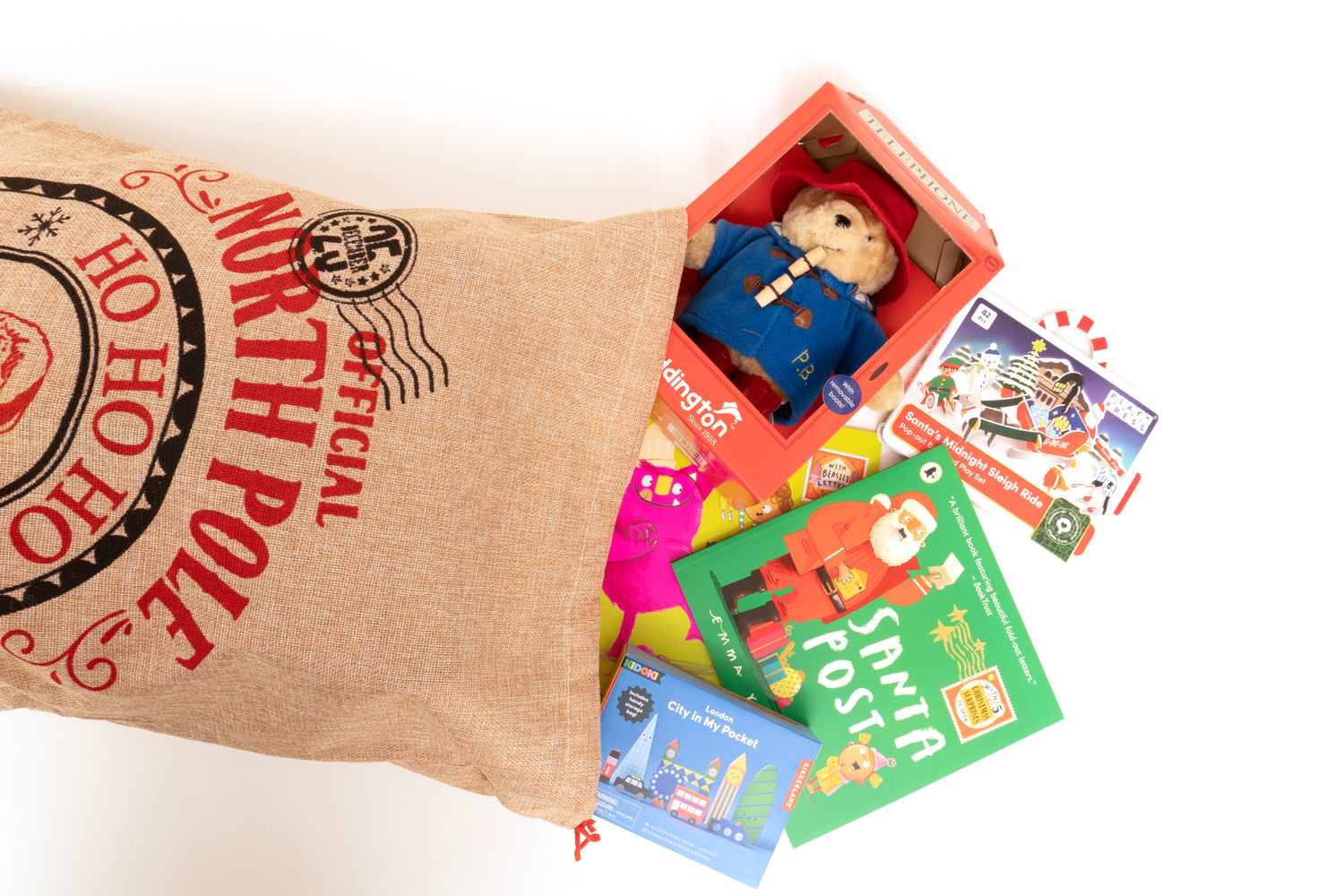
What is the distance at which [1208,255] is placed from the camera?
93 cm

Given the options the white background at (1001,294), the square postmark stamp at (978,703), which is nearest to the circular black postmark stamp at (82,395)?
the white background at (1001,294)

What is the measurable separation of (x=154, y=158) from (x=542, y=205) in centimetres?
39

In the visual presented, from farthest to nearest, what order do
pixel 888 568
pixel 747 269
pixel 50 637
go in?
pixel 888 568 → pixel 747 269 → pixel 50 637

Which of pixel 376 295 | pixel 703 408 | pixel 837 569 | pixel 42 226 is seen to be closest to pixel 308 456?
pixel 376 295

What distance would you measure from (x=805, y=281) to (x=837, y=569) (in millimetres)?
365

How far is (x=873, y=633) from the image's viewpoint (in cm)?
92

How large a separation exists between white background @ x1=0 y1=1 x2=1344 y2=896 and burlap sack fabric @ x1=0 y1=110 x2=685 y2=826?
0.70ft

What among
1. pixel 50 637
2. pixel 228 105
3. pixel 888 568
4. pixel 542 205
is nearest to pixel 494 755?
pixel 50 637

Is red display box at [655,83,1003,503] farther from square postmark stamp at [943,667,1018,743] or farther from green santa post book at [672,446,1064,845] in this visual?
square postmark stamp at [943,667,1018,743]

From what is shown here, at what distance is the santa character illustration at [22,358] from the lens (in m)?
0.55

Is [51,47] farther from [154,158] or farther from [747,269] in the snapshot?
[747,269]

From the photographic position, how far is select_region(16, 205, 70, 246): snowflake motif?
22.5 inches

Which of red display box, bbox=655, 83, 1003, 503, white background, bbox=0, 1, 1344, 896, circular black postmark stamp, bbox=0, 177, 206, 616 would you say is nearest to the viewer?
circular black postmark stamp, bbox=0, 177, 206, 616

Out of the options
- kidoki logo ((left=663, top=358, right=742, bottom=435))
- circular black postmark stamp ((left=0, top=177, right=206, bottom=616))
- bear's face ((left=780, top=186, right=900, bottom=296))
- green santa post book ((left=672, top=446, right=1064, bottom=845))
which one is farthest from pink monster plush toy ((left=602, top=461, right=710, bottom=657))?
circular black postmark stamp ((left=0, top=177, right=206, bottom=616))
